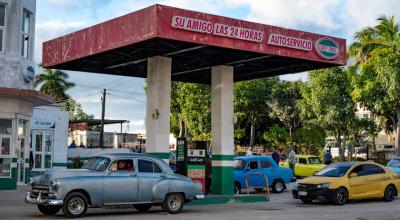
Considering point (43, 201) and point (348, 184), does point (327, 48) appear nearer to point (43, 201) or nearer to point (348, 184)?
point (348, 184)

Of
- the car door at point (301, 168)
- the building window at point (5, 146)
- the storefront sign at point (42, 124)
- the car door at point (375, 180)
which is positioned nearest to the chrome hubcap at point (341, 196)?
the car door at point (375, 180)

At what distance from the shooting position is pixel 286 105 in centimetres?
6278

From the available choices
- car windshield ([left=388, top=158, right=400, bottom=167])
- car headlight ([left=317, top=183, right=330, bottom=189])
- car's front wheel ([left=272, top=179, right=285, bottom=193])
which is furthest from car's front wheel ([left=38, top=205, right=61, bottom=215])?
car windshield ([left=388, top=158, right=400, bottom=167])

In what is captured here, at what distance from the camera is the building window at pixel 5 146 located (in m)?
24.2


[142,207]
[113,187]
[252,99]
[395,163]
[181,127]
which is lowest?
[142,207]

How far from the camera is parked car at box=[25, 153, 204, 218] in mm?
14601


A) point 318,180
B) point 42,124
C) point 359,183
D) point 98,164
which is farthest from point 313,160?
point 98,164

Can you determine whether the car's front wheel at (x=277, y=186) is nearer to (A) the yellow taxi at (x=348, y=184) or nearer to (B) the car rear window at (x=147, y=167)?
(A) the yellow taxi at (x=348, y=184)

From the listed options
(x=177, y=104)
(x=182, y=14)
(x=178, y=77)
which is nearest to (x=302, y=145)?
(x=177, y=104)

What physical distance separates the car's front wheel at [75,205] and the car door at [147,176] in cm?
163

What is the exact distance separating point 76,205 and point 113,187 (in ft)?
3.51

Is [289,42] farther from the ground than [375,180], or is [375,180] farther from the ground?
[289,42]

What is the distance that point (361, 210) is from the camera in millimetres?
17672

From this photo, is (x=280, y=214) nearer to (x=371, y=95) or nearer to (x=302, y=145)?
(x=371, y=95)
